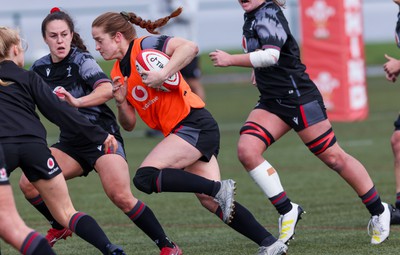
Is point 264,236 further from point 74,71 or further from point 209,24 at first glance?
point 209,24

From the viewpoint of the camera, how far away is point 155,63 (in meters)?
5.94

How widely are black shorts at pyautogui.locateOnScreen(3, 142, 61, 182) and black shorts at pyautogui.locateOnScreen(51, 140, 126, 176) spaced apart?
3.07ft

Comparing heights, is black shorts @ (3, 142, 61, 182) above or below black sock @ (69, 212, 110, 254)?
above

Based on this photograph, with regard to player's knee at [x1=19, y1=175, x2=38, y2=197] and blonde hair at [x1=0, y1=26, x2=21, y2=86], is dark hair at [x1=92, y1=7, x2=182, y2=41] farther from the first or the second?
player's knee at [x1=19, y1=175, x2=38, y2=197]

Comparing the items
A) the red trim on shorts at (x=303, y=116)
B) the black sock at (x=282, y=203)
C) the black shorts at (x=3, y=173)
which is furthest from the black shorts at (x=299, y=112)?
the black shorts at (x=3, y=173)

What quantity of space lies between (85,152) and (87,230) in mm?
903

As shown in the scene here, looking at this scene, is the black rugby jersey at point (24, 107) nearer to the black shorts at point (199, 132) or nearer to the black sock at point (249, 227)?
the black shorts at point (199, 132)

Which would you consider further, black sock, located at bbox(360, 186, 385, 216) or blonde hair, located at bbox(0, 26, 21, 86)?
black sock, located at bbox(360, 186, 385, 216)

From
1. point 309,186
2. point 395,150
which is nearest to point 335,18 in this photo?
point 309,186

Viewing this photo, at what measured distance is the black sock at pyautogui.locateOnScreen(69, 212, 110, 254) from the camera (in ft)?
18.0

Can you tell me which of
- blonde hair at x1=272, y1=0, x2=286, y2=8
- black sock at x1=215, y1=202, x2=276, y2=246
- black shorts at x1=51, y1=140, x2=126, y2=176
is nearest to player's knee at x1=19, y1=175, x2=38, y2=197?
black shorts at x1=51, y1=140, x2=126, y2=176

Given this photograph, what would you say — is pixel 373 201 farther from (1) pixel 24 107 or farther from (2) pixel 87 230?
(1) pixel 24 107

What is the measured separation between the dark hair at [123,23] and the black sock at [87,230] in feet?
4.28

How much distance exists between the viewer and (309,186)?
9.76 meters
